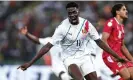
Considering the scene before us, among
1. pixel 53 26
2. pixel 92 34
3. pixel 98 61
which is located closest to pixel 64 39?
pixel 92 34

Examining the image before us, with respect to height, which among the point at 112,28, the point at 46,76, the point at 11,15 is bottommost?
the point at 46,76

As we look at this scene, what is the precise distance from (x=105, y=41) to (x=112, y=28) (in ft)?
1.32

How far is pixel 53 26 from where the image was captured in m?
16.0

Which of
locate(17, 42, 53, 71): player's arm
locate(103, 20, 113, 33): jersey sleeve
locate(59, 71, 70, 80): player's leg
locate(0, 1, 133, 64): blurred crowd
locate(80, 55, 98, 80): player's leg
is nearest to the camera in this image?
locate(17, 42, 53, 71): player's arm

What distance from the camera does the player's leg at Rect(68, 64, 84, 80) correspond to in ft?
28.6

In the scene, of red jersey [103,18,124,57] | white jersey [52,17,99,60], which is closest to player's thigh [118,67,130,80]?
red jersey [103,18,124,57]

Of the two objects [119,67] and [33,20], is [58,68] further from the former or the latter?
[33,20]

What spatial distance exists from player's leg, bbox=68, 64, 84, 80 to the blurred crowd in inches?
240

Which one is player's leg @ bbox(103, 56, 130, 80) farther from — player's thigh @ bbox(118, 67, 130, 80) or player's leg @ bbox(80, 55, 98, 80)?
player's leg @ bbox(80, 55, 98, 80)

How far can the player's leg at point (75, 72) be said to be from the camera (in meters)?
8.71

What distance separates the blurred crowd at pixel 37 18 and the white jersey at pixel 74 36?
6009 millimetres

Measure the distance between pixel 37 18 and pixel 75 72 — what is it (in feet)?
25.8

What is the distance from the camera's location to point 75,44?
29.1ft

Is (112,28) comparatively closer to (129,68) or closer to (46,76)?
(129,68)
